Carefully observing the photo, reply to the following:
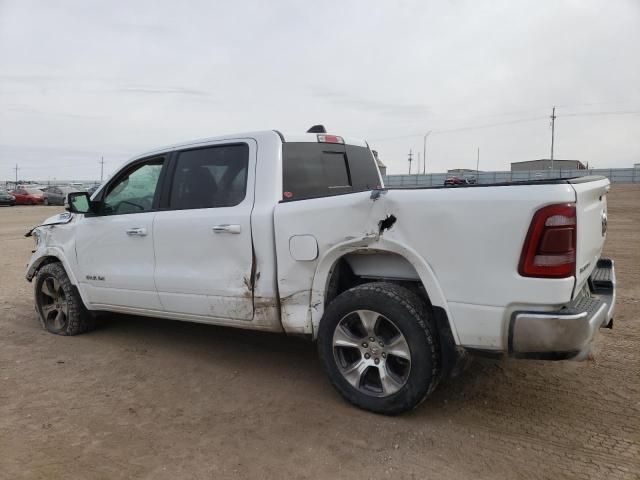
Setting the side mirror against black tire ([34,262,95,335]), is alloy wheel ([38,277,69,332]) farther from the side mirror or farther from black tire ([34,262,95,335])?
the side mirror

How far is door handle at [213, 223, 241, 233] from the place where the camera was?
3.92 meters

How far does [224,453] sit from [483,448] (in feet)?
4.85

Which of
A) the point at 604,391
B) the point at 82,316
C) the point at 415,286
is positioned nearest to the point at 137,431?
the point at 415,286

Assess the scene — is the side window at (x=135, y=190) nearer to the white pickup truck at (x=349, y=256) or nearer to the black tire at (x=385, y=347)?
the white pickup truck at (x=349, y=256)

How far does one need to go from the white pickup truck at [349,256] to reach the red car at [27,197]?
124ft

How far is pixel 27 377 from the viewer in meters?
4.29

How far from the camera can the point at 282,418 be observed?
3.45 m

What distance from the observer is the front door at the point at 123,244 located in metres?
4.61

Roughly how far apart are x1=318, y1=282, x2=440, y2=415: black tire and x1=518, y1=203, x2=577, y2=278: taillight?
72cm

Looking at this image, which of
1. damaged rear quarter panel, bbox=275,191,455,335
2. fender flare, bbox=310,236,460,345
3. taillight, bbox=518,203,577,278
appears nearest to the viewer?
taillight, bbox=518,203,577,278

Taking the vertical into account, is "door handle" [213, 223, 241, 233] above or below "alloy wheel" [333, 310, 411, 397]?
above

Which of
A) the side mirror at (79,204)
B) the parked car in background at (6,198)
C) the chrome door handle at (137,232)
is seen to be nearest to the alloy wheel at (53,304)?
the side mirror at (79,204)

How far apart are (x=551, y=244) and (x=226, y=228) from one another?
2.27 m

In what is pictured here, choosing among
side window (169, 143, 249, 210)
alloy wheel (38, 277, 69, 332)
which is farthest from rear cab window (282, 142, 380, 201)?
alloy wheel (38, 277, 69, 332)
